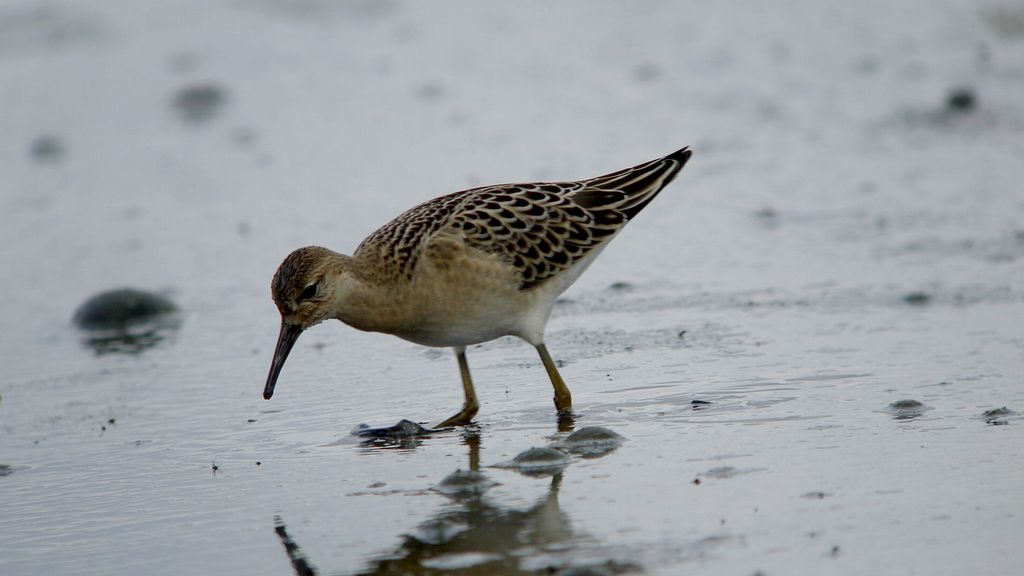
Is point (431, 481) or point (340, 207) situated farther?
point (340, 207)

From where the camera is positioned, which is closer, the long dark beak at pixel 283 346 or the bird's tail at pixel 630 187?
the long dark beak at pixel 283 346

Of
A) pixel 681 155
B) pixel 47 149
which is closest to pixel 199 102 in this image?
pixel 47 149

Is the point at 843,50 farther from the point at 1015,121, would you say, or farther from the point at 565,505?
the point at 565,505

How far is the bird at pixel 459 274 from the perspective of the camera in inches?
263

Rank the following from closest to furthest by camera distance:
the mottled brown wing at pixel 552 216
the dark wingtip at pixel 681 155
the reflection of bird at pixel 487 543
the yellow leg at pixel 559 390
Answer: the reflection of bird at pixel 487 543
the yellow leg at pixel 559 390
the mottled brown wing at pixel 552 216
the dark wingtip at pixel 681 155

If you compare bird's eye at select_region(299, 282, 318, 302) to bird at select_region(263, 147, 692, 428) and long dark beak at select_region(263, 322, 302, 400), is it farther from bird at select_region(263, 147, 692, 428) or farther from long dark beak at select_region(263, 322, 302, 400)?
long dark beak at select_region(263, 322, 302, 400)

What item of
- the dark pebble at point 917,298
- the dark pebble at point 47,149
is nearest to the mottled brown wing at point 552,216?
the dark pebble at point 917,298

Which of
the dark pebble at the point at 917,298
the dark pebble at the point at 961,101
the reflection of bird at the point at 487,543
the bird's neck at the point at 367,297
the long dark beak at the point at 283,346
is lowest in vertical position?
the reflection of bird at the point at 487,543

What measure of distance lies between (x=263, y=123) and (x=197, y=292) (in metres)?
4.78

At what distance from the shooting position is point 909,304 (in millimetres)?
8016

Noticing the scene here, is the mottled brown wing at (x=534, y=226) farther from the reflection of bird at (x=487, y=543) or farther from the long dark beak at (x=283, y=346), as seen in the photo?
the reflection of bird at (x=487, y=543)

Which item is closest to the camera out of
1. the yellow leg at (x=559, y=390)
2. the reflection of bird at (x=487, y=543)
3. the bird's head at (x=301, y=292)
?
the reflection of bird at (x=487, y=543)

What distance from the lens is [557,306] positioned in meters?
8.80

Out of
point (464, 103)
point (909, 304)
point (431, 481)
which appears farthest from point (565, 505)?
point (464, 103)
